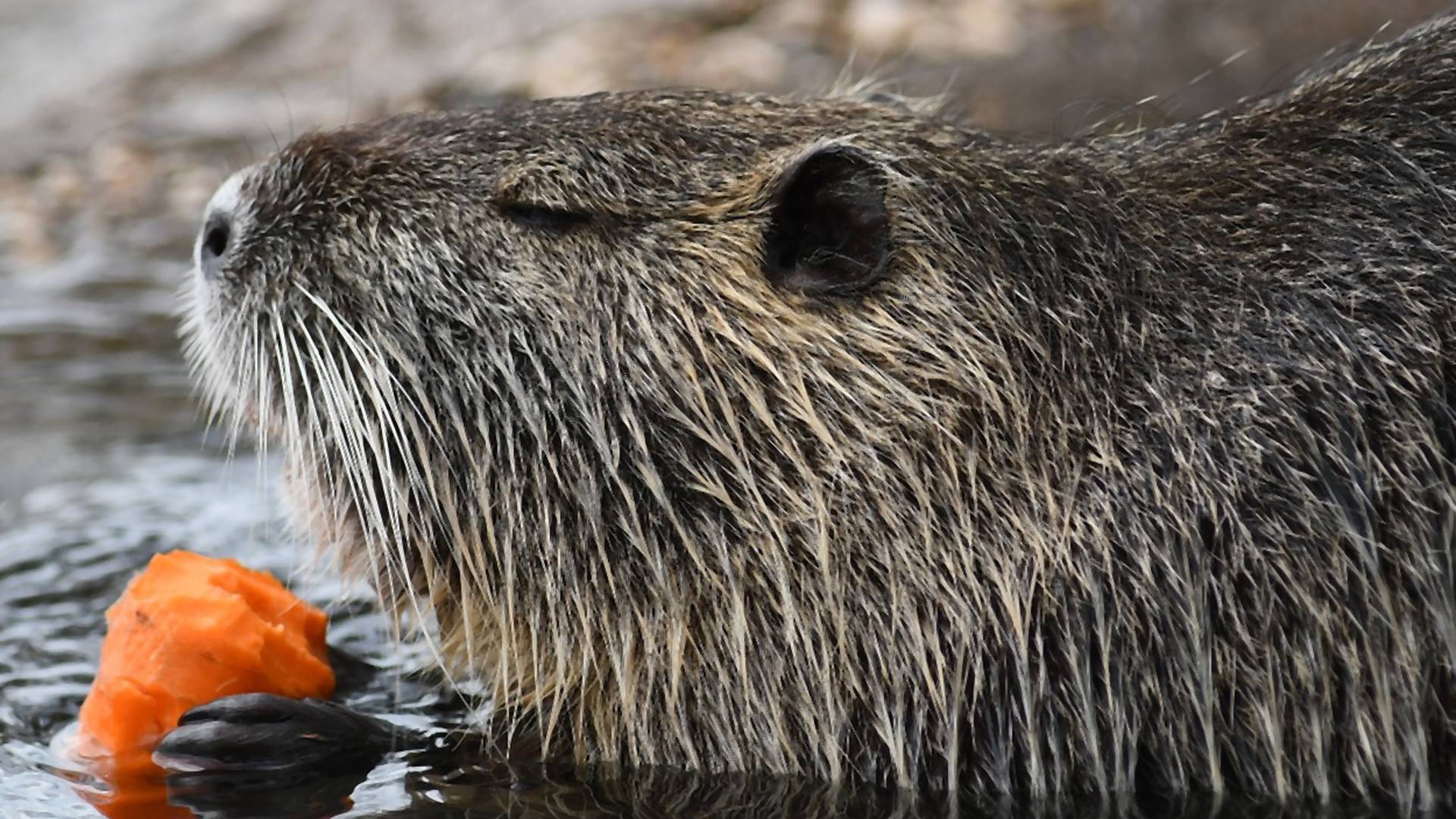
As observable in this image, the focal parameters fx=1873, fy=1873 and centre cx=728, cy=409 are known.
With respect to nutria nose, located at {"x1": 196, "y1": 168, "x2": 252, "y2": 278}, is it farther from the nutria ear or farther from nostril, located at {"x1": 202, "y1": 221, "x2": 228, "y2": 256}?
the nutria ear

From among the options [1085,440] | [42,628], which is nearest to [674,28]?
[42,628]

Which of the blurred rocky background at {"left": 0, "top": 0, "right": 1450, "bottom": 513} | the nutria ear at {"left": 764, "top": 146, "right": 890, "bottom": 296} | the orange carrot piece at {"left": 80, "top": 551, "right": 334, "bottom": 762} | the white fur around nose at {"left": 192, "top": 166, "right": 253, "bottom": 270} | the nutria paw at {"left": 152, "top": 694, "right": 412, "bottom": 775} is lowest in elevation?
the nutria paw at {"left": 152, "top": 694, "right": 412, "bottom": 775}

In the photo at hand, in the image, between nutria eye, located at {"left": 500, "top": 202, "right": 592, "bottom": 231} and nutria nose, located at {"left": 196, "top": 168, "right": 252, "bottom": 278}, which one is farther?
nutria nose, located at {"left": 196, "top": 168, "right": 252, "bottom": 278}

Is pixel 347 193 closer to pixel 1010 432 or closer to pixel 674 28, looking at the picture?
pixel 1010 432

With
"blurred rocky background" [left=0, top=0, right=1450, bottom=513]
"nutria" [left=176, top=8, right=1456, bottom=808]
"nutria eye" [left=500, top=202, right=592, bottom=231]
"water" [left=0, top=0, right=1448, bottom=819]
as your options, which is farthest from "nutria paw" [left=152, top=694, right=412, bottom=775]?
"blurred rocky background" [left=0, top=0, right=1450, bottom=513]

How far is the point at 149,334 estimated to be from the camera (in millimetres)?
6652

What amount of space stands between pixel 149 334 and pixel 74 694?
116 inches

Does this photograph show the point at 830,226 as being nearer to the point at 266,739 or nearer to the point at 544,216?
the point at 544,216

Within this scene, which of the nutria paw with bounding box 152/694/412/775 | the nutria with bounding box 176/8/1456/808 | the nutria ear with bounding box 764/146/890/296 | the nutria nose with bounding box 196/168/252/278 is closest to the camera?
the nutria with bounding box 176/8/1456/808

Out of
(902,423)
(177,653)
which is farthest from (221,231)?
(902,423)

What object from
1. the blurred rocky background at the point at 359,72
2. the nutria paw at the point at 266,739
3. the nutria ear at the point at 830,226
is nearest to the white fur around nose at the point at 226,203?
the nutria paw at the point at 266,739

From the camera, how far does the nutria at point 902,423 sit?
10.4ft

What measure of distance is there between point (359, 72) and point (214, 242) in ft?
17.7

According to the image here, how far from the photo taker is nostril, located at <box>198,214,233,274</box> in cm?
362
